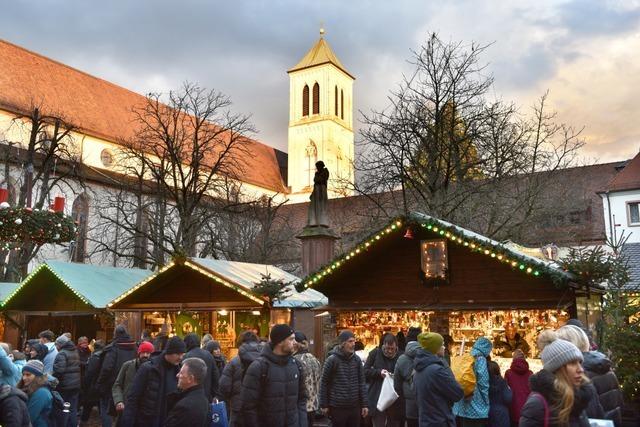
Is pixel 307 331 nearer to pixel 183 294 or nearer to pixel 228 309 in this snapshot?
pixel 228 309

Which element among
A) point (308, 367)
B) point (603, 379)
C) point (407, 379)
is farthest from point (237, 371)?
point (603, 379)

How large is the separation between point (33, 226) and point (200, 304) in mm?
5584

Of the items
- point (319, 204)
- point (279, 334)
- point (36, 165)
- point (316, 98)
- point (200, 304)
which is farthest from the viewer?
point (316, 98)

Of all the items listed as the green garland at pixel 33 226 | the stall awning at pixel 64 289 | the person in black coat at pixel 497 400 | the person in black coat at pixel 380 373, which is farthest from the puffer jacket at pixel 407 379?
the stall awning at pixel 64 289

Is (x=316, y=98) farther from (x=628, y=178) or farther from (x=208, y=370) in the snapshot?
(x=208, y=370)

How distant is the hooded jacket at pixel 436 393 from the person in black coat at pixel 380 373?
6.68 feet

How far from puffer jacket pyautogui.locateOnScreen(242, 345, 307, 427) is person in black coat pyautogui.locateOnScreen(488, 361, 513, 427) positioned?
2.48 metres

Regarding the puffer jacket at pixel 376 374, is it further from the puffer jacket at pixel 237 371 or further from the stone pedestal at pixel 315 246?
the stone pedestal at pixel 315 246

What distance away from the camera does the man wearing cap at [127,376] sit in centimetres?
744

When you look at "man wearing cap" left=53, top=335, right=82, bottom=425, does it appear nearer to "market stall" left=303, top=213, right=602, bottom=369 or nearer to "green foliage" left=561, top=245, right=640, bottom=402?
"market stall" left=303, top=213, right=602, bottom=369

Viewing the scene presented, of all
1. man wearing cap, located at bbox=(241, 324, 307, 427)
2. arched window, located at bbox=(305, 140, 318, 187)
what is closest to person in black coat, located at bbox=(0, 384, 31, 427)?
man wearing cap, located at bbox=(241, 324, 307, 427)

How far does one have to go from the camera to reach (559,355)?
3.52m

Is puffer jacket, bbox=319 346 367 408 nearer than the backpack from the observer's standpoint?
No

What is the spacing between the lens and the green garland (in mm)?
9633
